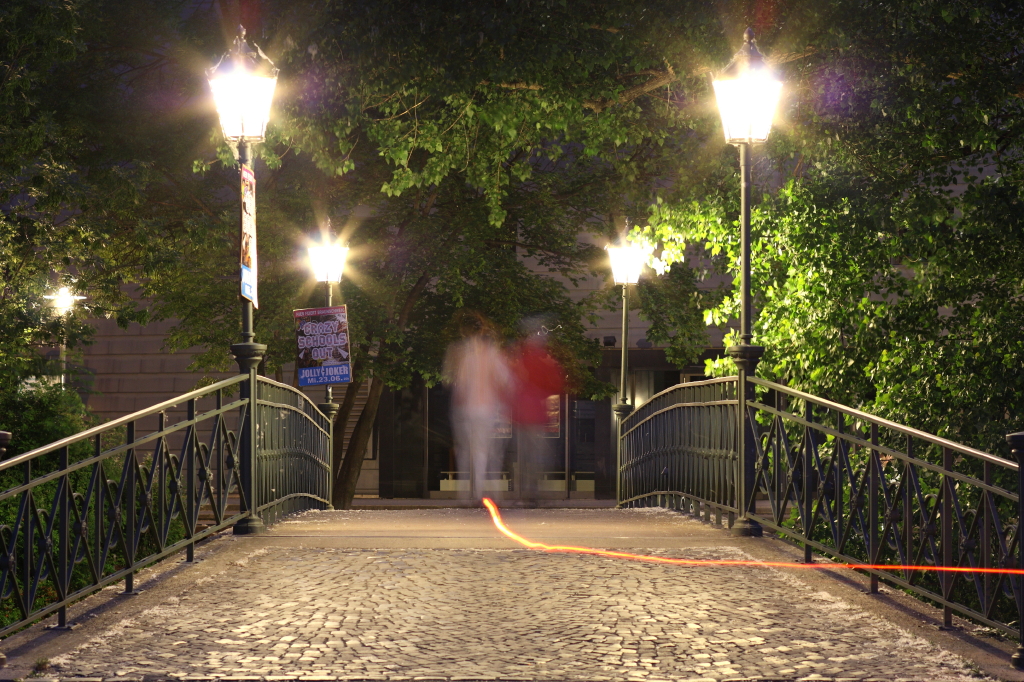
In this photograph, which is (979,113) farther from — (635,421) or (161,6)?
(161,6)

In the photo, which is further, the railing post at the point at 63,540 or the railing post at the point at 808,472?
the railing post at the point at 808,472

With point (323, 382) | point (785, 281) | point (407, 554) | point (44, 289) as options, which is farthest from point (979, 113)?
point (44, 289)

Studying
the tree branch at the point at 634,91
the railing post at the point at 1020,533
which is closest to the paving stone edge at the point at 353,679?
the railing post at the point at 1020,533

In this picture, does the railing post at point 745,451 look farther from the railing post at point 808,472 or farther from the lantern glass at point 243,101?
the lantern glass at point 243,101

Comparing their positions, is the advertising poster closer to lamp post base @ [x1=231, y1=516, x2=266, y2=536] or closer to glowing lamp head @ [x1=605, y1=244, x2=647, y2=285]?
glowing lamp head @ [x1=605, y1=244, x2=647, y2=285]

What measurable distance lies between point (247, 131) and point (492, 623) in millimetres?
5662

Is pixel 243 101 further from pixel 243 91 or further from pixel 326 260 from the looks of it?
pixel 326 260

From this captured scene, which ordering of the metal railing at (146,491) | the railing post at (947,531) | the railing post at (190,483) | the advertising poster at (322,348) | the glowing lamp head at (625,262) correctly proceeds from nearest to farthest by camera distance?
1. the metal railing at (146,491)
2. the railing post at (947,531)
3. the railing post at (190,483)
4. the advertising poster at (322,348)
5. the glowing lamp head at (625,262)

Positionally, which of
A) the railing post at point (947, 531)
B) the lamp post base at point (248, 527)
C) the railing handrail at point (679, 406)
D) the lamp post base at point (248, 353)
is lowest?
the lamp post base at point (248, 527)

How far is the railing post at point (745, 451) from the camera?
30.2 feet

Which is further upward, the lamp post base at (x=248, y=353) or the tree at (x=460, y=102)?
the tree at (x=460, y=102)

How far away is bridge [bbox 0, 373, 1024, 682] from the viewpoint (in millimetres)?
5262

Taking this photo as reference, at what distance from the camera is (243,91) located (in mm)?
10039

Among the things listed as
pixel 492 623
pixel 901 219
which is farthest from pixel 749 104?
pixel 492 623
